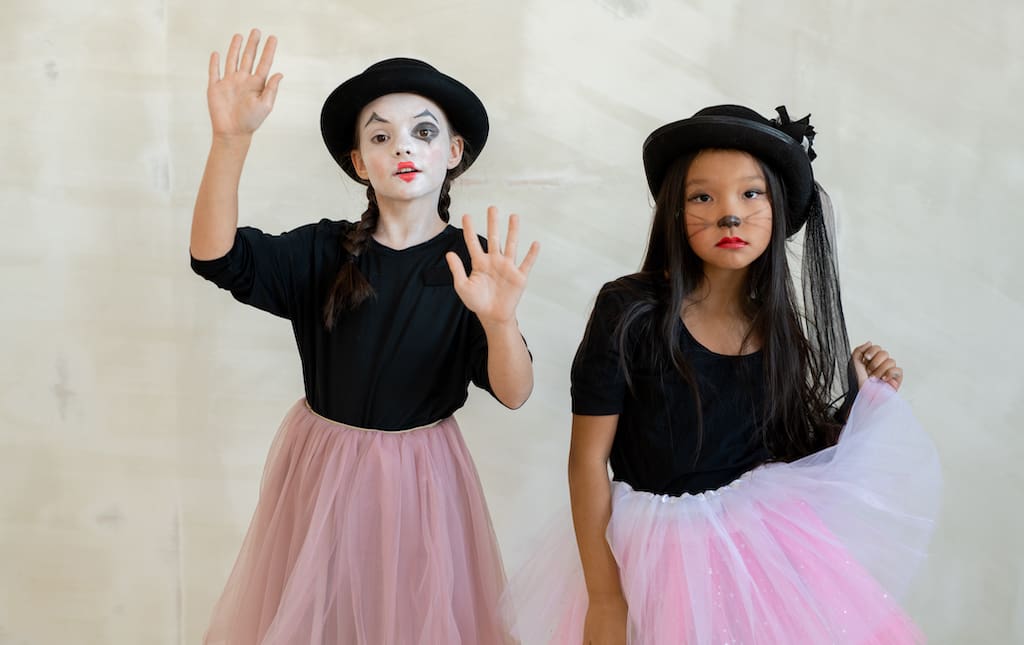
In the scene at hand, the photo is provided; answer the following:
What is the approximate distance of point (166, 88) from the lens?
161 cm

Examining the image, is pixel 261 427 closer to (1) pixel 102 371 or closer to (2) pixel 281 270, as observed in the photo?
(1) pixel 102 371

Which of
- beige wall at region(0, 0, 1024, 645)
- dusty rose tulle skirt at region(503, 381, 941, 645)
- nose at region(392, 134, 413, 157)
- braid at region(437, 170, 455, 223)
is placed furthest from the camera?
beige wall at region(0, 0, 1024, 645)

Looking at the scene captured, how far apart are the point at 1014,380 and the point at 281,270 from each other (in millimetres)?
1348

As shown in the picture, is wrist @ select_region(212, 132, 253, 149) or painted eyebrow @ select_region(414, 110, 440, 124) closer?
wrist @ select_region(212, 132, 253, 149)

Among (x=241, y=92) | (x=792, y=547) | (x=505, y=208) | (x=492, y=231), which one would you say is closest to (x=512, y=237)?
(x=492, y=231)

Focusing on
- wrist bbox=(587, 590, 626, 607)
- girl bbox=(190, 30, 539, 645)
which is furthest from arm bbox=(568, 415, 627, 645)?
girl bbox=(190, 30, 539, 645)

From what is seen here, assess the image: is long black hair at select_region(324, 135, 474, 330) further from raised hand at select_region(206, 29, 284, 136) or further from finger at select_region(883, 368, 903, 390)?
finger at select_region(883, 368, 903, 390)

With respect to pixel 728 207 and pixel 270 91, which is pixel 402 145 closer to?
pixel 270 91

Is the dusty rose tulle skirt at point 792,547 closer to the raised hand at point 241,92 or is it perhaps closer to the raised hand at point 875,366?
the raised hand at point 875,366

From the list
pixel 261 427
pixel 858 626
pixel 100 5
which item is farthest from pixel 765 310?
pixel 100 5

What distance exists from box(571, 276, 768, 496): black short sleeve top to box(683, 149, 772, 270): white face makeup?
0.36 feet

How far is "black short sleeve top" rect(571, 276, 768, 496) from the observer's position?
3.56ft

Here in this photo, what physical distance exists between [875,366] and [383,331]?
65 centimetres

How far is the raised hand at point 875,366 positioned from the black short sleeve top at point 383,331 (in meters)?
0.50
